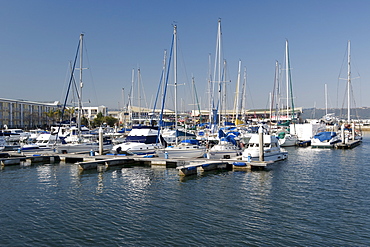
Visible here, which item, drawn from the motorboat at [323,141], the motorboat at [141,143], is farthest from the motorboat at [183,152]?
the motorboat at [323,141]

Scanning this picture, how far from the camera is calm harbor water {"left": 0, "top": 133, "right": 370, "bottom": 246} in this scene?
1362 centimetres

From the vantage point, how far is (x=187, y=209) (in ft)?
57.2

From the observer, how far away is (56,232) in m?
14.4

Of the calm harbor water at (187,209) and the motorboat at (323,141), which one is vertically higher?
the motorboat at (323,141)

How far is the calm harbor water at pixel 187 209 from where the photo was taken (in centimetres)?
1362

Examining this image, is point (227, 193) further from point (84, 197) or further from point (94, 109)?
point (94, 109)

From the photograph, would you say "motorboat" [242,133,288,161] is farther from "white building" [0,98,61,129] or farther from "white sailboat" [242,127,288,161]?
"white building" [0,98,61,129]

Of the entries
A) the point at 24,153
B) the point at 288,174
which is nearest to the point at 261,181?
the point at 288,174

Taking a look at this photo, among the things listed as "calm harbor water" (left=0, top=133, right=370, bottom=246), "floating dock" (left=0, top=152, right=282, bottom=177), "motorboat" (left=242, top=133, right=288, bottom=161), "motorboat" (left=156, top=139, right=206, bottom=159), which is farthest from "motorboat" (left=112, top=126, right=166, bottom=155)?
"motorboat" (left=242, top=133, right=288, bottom=161)

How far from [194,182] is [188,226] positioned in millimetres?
9465

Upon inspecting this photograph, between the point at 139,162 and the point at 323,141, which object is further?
the point at 323,141

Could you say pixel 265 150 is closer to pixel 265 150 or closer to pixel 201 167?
pixel 265 150

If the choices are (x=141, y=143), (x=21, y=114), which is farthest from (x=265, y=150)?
(x=21, y=114)

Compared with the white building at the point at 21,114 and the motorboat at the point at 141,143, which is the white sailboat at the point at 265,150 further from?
the white building at the point at 21,114
